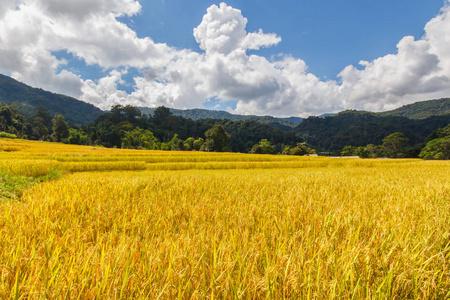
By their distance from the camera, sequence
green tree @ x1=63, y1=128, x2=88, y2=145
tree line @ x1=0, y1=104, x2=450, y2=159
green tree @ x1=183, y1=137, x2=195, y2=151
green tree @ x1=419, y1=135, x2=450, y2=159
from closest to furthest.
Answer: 1. green tree @ x1=419, y1=135, x2=450, y2=159
2. tree line @ x1=0, y1=104, x2=450, y2=159
3. green tree @ x1=63, y1=128, x2=88, y2=145
4. green tree @ x1=183, y1=137, x2=195, y2=151

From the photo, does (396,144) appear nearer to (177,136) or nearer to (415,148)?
(415,148)

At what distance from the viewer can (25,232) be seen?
2.13 meters

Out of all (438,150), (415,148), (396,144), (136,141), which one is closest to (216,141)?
(136,141)

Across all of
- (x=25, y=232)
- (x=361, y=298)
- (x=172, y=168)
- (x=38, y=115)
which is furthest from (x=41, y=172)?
(x=38, y=115)

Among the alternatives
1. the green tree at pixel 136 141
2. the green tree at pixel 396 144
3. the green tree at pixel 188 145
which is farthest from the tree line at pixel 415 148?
the green tree at pixel 136 141

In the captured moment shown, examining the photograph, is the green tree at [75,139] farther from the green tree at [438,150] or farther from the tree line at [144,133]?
the green tree at [438,150]

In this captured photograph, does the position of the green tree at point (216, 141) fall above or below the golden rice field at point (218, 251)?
above

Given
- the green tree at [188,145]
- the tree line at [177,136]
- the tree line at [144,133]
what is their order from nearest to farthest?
the tree line at [177,136] → the tree line at [144,133] → the green tree at [188,145]

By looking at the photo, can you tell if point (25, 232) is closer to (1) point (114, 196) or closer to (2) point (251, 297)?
(1) point (114, 196)

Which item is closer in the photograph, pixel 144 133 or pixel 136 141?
pixel 136 141

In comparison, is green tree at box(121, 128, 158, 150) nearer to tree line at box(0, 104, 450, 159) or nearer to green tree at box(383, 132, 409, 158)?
tree line at box(0, 104, 450, 159)

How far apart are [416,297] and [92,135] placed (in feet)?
335

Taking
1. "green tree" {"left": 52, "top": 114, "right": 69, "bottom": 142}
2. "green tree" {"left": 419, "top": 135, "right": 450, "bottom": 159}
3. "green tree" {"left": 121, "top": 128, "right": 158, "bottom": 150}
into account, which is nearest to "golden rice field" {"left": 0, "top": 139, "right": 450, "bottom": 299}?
"green tree" {"left": 419, "top": 135, "right": 450, "bottom": 159}

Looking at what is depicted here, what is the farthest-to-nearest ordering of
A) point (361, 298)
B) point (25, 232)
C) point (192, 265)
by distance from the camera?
point (25, 232) → point (192, 265) → point (361, 298)
